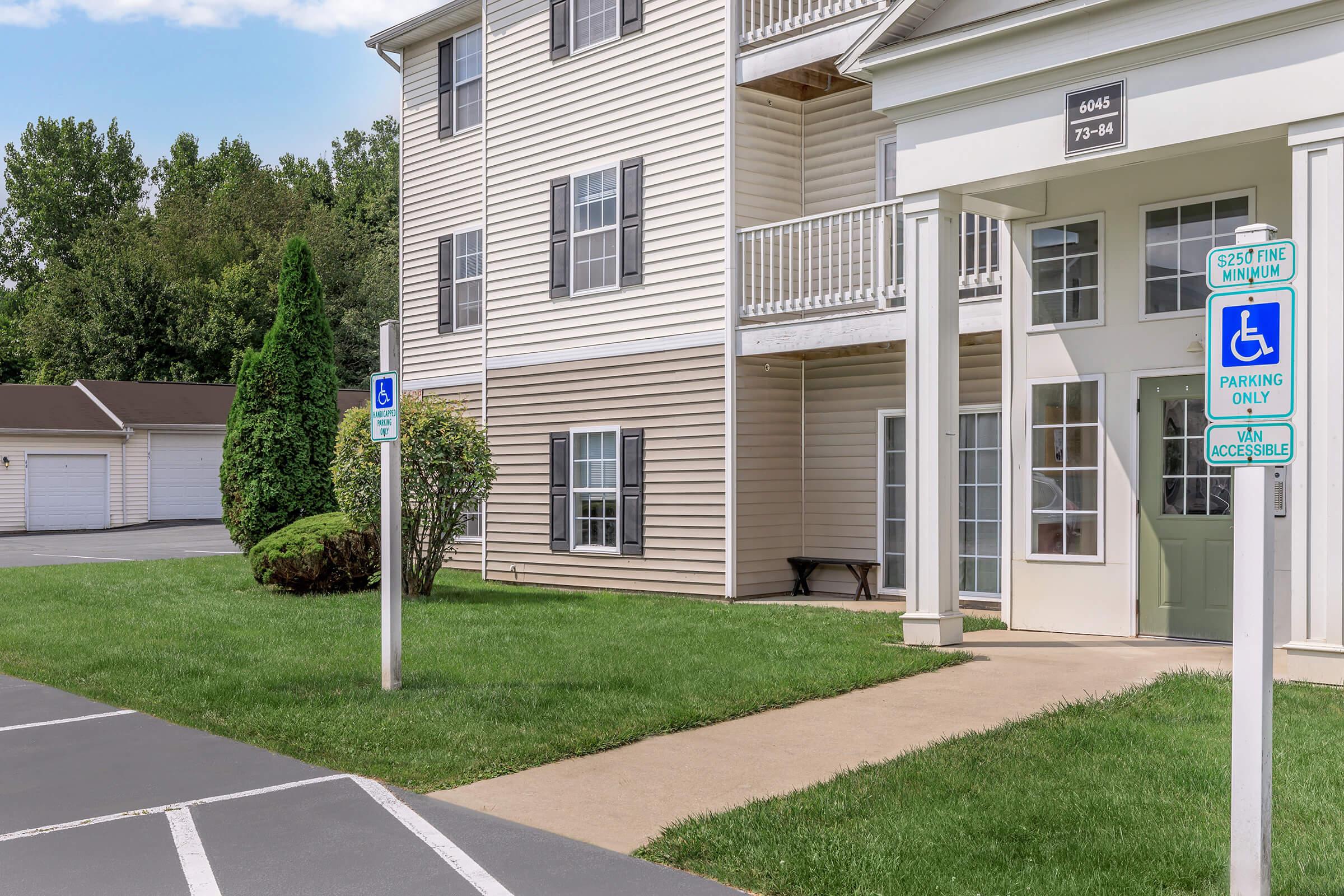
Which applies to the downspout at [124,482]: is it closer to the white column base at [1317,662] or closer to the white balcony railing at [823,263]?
the white balcony railing at [823,263]

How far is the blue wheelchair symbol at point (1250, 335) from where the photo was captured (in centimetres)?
403

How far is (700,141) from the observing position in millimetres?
14680

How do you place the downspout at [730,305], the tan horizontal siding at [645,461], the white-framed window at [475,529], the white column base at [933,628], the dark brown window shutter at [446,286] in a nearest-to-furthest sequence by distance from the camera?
the white column base at [933,628]
the downspout at [730,305]
the tan horizontal siding at [645,461]
the white-framed window at [475,529]
the dark brown window shutter at [446,286]

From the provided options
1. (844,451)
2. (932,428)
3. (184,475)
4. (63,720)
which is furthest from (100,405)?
(932,428)

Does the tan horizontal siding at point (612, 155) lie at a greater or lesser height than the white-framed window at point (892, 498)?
greater

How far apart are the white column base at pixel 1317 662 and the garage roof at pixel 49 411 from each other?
106ft

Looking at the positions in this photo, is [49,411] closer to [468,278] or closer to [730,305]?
[468,278]

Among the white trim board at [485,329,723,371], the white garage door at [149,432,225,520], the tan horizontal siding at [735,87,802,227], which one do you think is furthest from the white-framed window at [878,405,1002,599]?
the white garage door at [149,432,225,520]

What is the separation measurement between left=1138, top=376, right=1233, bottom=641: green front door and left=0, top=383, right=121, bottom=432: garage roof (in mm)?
30403

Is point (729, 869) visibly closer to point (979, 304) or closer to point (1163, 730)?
point (1163, 730)

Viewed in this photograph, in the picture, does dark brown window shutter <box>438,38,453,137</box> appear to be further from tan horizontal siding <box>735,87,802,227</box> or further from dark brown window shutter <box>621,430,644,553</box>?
dark brown window shutter <box>621,430,644,553</box>

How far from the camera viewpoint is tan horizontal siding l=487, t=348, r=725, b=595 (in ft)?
48.0

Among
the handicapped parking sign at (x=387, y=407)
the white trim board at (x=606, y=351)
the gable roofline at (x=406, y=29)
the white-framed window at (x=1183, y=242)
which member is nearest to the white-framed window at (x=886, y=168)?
the white trim board at (x=606, y=351)

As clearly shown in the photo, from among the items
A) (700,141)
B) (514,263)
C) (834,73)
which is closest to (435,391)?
(514,263)
